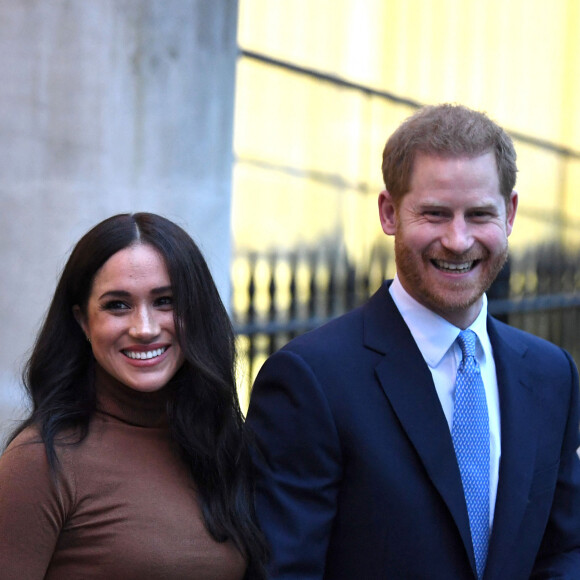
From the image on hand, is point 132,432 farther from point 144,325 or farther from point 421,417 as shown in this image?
point 421,417

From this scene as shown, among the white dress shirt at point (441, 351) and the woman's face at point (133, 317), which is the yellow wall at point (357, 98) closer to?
the white dress shirt at point (441, 351)

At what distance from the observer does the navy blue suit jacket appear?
262 centimetres

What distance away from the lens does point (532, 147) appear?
909cm

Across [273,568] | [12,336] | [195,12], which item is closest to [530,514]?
[273,568]

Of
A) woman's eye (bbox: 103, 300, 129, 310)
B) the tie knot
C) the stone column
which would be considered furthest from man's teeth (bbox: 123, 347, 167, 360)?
the stone column

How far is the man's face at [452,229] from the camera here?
2.69m

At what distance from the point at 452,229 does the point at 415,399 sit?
444mm

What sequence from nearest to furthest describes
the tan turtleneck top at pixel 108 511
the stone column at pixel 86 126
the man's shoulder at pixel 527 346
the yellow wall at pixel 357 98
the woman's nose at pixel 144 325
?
the tan turtleneck top at pixel 108 511 < the woman's nose at pixel 144 325 < the man's shoulder at pixel 527 346 < the stone column at pixel 86 126 < the yellow wall at pixel 357 98

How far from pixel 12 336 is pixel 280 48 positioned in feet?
8.54

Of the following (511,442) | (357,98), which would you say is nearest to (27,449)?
(511,442)

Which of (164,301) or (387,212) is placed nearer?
(164,301)

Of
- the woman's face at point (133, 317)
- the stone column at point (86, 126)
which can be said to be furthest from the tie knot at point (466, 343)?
the stone column at point (86, 126)

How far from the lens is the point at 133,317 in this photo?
8.43 ft

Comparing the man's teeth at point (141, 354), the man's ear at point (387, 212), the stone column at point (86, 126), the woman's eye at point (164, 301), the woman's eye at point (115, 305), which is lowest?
the man's teeth at point (141, 354)
